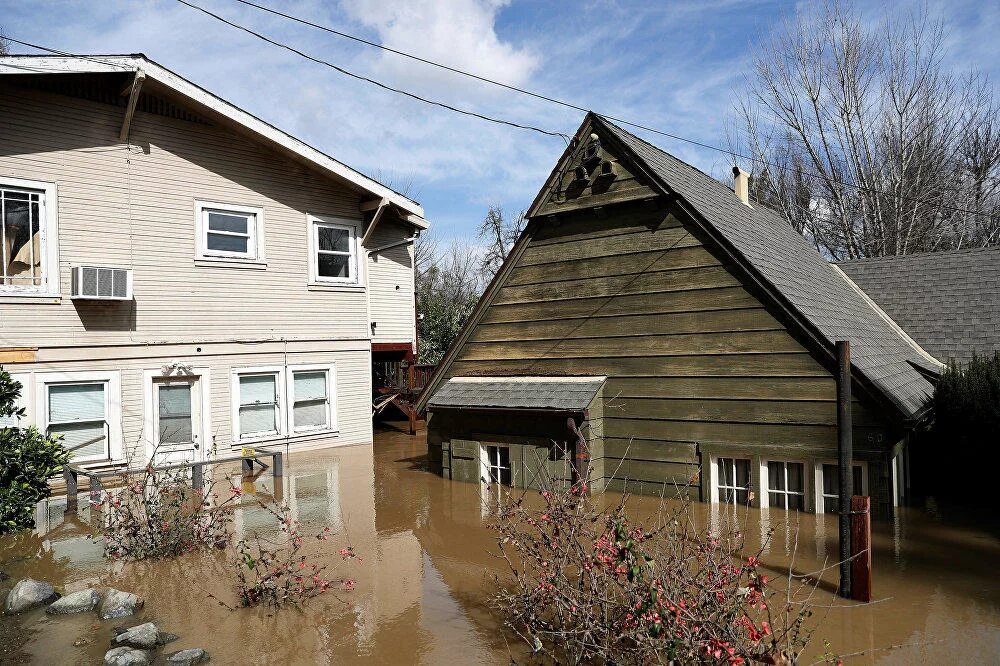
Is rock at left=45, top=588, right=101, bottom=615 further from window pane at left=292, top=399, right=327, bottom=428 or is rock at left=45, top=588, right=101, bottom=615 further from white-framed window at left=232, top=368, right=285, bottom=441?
window pane at left=292, top=399, right=327, bottom=428

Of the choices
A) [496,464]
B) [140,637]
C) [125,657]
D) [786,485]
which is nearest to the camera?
[125,657]

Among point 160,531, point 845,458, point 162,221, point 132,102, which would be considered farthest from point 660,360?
point 132,102

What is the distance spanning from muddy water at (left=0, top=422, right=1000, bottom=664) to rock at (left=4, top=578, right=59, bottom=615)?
23cm

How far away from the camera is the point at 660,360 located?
11.3 m

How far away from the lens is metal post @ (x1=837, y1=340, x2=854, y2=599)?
22.1 feet

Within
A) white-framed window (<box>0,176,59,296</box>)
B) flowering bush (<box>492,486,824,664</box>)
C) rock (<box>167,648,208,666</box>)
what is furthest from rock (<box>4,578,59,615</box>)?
white-framed window (<box>0,176,59,296</box>)

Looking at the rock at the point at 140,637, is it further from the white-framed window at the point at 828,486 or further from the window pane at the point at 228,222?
the window pane at the point at 228,222

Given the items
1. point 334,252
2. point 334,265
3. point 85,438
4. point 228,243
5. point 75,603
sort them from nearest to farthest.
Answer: point 75,603 → point 85,438 → point 228,243 → point 334,252 → point 334,265

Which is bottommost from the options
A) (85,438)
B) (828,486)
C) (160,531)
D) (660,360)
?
(160,531)

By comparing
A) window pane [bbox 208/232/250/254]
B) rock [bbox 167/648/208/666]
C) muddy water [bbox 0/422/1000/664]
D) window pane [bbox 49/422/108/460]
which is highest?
window pane [bbox 208/232/250/254]

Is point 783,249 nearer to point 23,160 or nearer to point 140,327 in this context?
point 140,327

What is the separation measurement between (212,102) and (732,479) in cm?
1306

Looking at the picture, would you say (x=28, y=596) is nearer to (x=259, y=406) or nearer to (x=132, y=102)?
(x=259, y=406)

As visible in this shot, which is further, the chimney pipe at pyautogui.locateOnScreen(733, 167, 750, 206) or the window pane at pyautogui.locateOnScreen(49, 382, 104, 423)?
the chimney pipe at pyautogui.locateOnScreen(733, 167, 750, 206)
